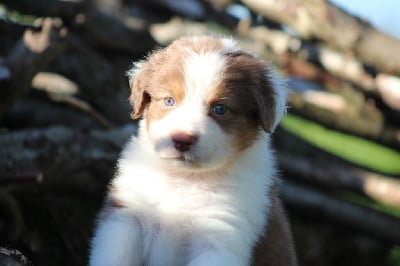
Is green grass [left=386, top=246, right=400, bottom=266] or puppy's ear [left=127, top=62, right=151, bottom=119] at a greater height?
puppy's ear [left=127, top=62, right=151, bottom=119]

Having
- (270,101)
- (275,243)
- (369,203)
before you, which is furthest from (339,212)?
(270,101)

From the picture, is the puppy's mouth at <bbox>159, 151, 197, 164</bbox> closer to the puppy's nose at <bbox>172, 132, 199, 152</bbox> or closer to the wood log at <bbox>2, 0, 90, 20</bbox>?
the puppy's nose at <bbox>172, 132, 199, 152</bbox>

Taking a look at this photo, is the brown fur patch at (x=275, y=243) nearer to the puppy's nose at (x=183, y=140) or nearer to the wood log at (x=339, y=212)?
the puppy's nose at (x=183, y=140)

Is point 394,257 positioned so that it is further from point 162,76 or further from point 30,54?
point 162,76

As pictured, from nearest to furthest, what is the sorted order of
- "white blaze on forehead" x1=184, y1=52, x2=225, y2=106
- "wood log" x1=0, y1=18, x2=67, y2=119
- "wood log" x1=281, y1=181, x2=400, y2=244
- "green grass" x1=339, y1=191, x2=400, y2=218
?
"white blaze on forehead" x1=184, y1=52, x2=225, y2=106
"wood log" x1=0, y1=18, x2=67, y2=119
"wood log" x1=281, y1=181, x2=400, y2=244
"green grass" x1=339, y1=191, x2=400, y2=218

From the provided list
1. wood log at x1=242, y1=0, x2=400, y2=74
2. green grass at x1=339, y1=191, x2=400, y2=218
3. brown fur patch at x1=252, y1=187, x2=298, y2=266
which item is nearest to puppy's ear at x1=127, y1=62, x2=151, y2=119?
brown fur patch at x1=252, y1=187, x2=298, y2=266

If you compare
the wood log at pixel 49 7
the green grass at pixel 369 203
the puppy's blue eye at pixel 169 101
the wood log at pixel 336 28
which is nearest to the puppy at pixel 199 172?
the puppy's blue eye at pixel 169 101
